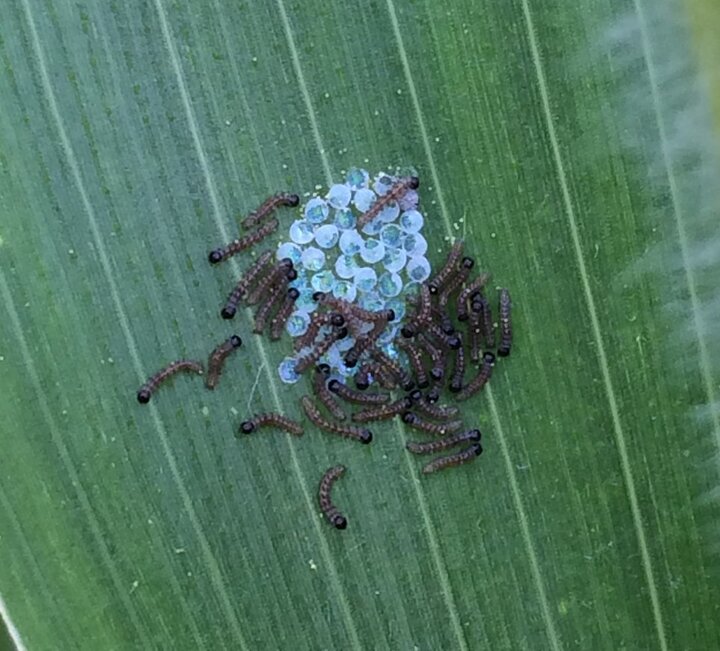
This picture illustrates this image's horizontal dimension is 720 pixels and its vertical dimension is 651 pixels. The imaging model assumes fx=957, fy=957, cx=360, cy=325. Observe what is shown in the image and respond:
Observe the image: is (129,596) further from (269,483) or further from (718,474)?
(718,474)

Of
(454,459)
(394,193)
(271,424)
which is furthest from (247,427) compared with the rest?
(394,193)

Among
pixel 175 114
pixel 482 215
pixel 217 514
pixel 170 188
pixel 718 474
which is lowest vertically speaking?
pixel 718 474

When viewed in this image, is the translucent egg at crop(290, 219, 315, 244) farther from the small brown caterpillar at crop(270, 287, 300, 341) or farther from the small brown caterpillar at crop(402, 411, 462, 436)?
the small brown caterpillar at crop(402, 411, 462, 436)

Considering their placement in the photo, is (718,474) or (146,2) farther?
(718,474)

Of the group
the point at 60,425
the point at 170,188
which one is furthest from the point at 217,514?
the point at 170,188

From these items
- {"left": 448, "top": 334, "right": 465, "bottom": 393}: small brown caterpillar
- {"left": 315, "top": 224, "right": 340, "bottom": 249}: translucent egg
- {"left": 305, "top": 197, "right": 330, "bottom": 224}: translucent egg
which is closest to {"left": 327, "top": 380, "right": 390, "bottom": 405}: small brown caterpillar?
{"left": 448, "top": 334, "right": 465, "bottom": 393}: small brown caterpillar

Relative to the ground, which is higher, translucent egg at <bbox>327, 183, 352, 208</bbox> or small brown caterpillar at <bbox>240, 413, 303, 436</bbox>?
translucent egg at <bbox>327, 183, 352, 208</bbox>

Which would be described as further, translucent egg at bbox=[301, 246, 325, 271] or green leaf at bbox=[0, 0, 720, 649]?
translucent egg at bbox=[301, 246, 325, 271]
